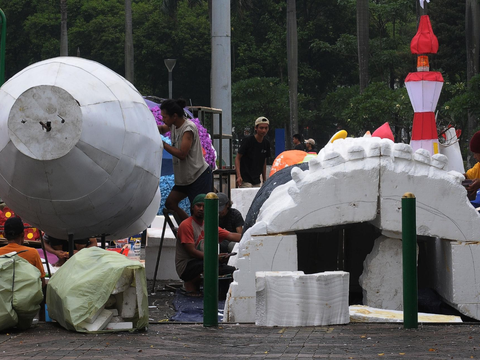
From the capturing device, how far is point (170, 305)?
9.40 meters

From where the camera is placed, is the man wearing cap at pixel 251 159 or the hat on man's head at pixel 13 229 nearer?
the hat on man's head at pixel 13 229

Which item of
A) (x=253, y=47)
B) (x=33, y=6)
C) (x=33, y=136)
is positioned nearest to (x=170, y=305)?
(x=33, y=136)

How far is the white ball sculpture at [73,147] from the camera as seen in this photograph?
25.8ft

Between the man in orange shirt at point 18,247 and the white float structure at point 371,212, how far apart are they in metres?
1.75

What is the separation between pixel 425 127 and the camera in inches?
782

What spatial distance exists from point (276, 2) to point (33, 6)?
17.2 m

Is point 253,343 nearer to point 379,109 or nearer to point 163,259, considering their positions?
point 163,259

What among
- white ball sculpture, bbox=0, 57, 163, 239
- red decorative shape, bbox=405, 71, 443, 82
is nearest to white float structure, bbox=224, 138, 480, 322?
white ball sculpture, bbox=0, 57, 163, 239

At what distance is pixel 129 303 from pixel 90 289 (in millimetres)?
323

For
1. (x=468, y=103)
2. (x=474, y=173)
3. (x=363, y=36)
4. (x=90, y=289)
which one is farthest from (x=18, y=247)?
(x=363, y=36)

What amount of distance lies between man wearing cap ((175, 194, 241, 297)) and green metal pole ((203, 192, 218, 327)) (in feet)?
9.47

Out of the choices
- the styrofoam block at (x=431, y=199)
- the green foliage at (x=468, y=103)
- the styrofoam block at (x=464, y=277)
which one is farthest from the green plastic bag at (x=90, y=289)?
the green foliage at (x=468, y=103)

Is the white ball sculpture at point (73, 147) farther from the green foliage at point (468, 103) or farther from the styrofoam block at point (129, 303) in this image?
the green foliage at point (468, 103)

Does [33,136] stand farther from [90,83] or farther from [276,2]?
[276,2]
